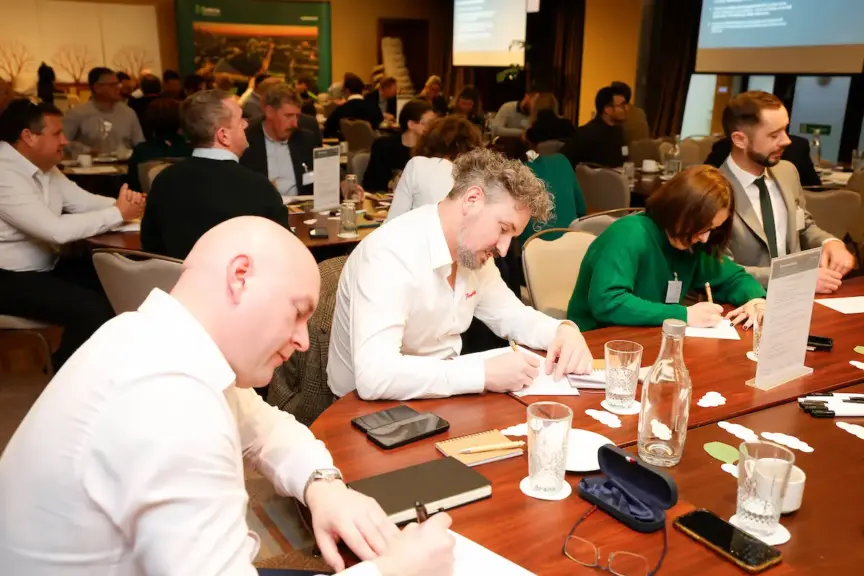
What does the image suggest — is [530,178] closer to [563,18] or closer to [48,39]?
[563,18]

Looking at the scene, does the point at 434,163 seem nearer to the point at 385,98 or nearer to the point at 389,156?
the point at 389,156

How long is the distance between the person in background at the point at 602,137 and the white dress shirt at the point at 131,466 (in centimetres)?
538

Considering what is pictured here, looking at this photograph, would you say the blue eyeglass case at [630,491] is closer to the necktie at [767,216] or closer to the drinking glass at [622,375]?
the drinking glass at [622,375]

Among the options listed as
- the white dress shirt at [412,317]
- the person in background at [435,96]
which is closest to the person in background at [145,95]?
the person in background at [435,96]

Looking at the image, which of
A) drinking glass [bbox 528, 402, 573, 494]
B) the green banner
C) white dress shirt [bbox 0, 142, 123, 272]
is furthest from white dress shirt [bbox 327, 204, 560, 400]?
the green banner

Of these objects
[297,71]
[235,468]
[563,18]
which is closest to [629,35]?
[563,18]

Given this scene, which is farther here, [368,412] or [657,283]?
[657,283]

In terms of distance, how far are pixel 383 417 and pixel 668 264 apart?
1456mm

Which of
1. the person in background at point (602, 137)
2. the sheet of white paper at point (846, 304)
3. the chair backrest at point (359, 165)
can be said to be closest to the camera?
the sheet of white paper at point (846, 304)

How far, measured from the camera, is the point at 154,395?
0.90 metres

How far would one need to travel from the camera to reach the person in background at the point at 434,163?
3.73 m

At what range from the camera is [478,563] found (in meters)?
1.13

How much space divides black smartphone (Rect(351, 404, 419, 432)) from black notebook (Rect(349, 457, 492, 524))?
8.1 inches

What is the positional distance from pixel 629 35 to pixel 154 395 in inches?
370
